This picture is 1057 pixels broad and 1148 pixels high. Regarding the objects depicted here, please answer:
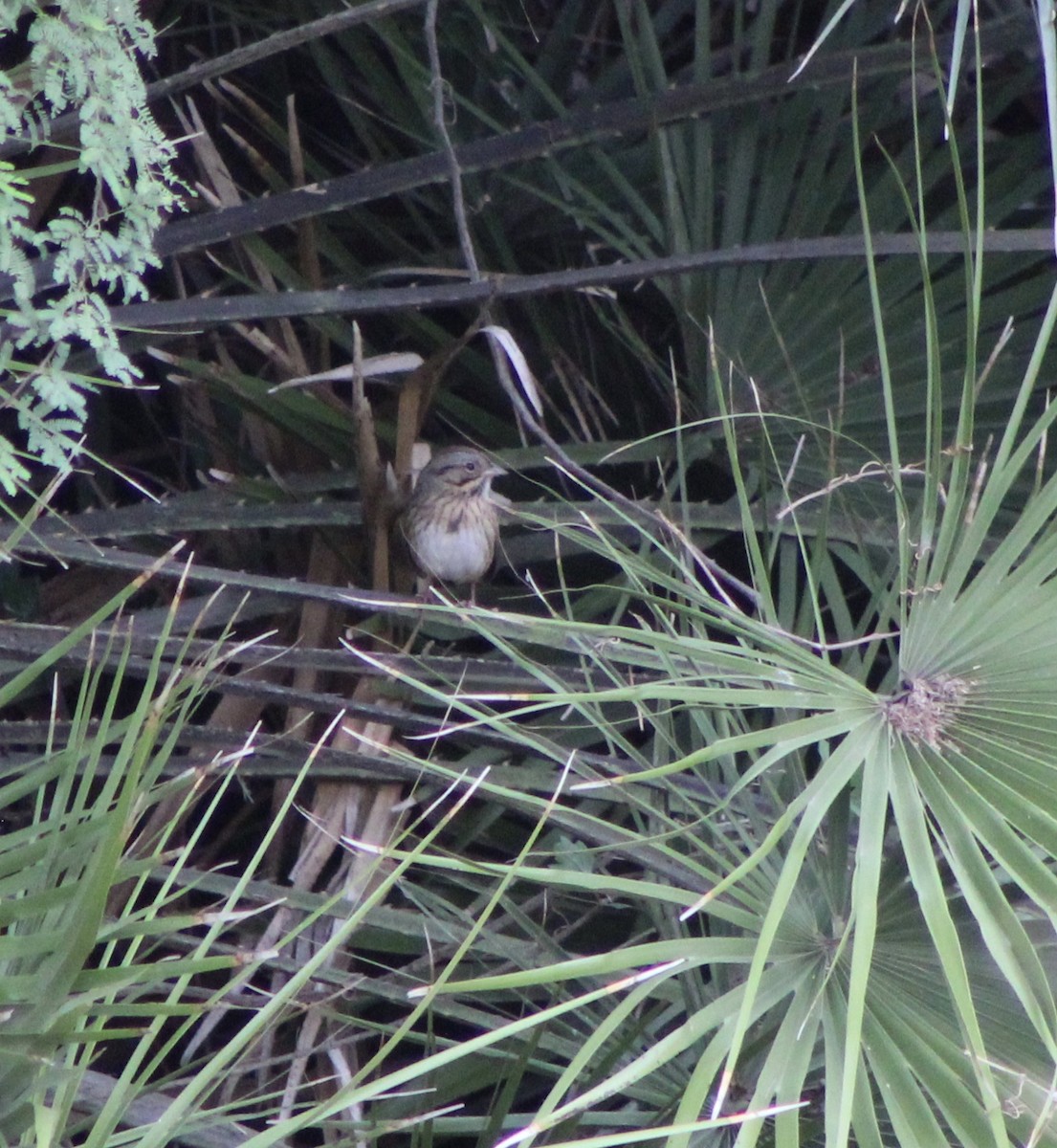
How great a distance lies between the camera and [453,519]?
4109 millimetres

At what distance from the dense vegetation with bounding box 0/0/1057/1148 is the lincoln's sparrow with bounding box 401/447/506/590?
0.20 metres

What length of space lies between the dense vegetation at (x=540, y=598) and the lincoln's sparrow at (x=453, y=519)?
20 cm

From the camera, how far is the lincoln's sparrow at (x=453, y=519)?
13.1ft

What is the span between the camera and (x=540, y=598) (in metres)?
2.34

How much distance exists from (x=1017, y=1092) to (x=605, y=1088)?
0.53 m

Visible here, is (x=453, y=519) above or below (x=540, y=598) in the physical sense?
below

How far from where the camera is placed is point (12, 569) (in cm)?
341

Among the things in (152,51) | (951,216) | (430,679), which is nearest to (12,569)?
(430,679)

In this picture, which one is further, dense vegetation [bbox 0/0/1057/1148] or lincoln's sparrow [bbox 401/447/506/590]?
lincoln's sparrow [bbox 401/447/506/590]

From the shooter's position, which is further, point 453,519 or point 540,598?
point 453,519

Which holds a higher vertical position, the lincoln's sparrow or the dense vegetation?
the dense vegetation

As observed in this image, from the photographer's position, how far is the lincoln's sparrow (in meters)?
3.99

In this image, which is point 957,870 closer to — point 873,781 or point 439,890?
point 873,781

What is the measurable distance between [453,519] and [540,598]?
1.80 m
